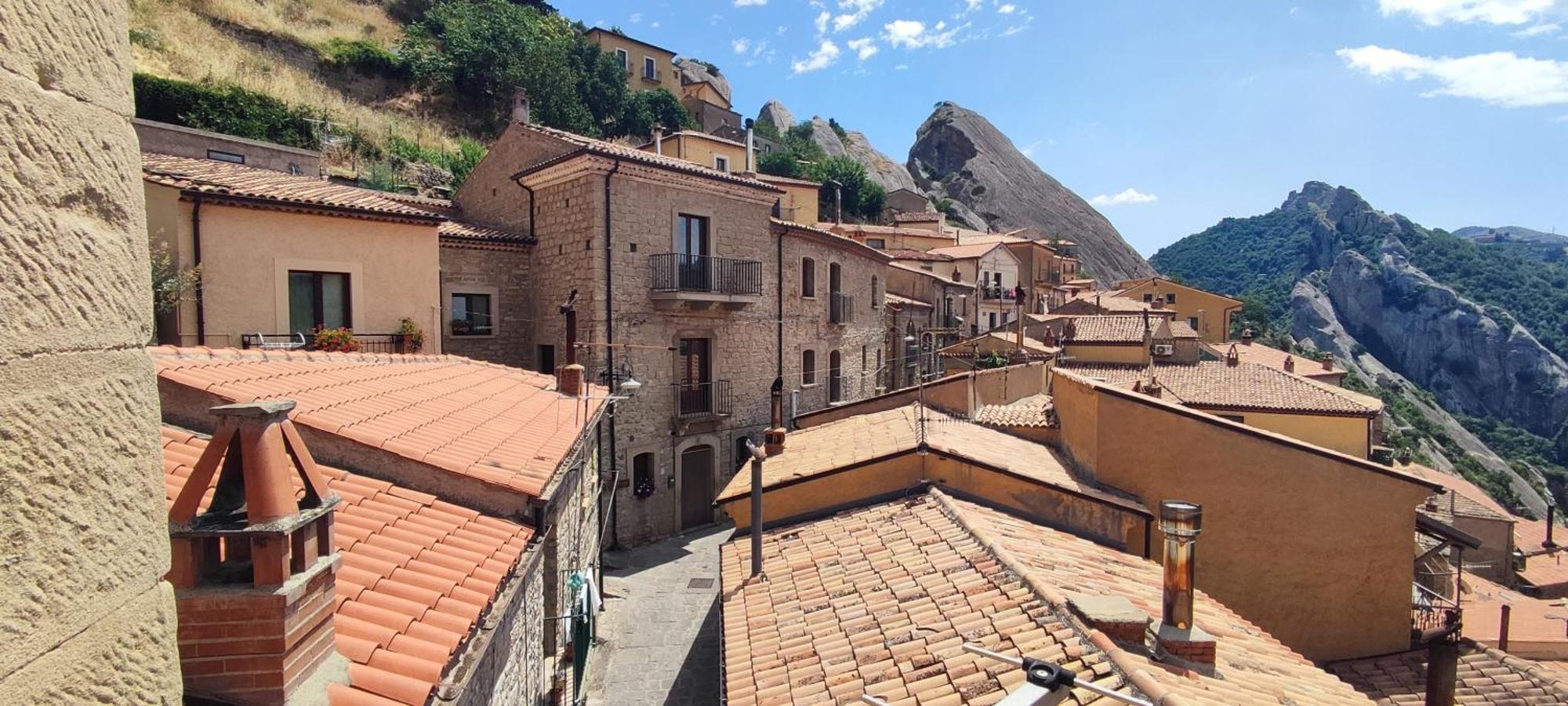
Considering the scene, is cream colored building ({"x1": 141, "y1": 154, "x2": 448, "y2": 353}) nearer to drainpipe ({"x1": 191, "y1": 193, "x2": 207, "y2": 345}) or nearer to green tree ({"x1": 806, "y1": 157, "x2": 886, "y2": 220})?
drainpipe ({"x1": 191, "y1": 193, "x2": 207, "y2": 345})

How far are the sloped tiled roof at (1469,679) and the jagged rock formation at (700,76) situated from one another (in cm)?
6048

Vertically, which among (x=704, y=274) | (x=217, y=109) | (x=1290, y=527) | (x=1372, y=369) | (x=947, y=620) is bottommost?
(x=1372, y=369)

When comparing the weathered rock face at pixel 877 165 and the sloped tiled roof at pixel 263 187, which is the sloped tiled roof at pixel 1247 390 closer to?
the sloped tiled roof at pixel 263 187

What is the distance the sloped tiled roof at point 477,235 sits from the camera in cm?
1767

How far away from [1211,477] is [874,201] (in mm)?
47049

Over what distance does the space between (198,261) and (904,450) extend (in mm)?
12636

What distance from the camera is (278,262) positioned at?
1313 centimetres

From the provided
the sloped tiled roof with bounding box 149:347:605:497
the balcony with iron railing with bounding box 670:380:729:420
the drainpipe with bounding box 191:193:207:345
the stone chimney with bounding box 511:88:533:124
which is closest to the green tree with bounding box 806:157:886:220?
the stone chimney with bounding box 511:88:533:124

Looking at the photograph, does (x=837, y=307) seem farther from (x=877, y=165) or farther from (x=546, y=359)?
(x=877, y=165)

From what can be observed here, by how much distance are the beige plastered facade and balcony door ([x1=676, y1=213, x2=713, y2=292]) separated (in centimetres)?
592

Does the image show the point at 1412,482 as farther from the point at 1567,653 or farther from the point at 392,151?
the point at 392,151

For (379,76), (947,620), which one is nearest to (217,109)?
(379,76)

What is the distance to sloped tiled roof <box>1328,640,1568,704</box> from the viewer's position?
8.95 metres

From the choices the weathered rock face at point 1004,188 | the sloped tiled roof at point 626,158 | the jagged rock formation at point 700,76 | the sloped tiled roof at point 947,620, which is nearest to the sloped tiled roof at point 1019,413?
the sloped tiled roof at point 947,620
